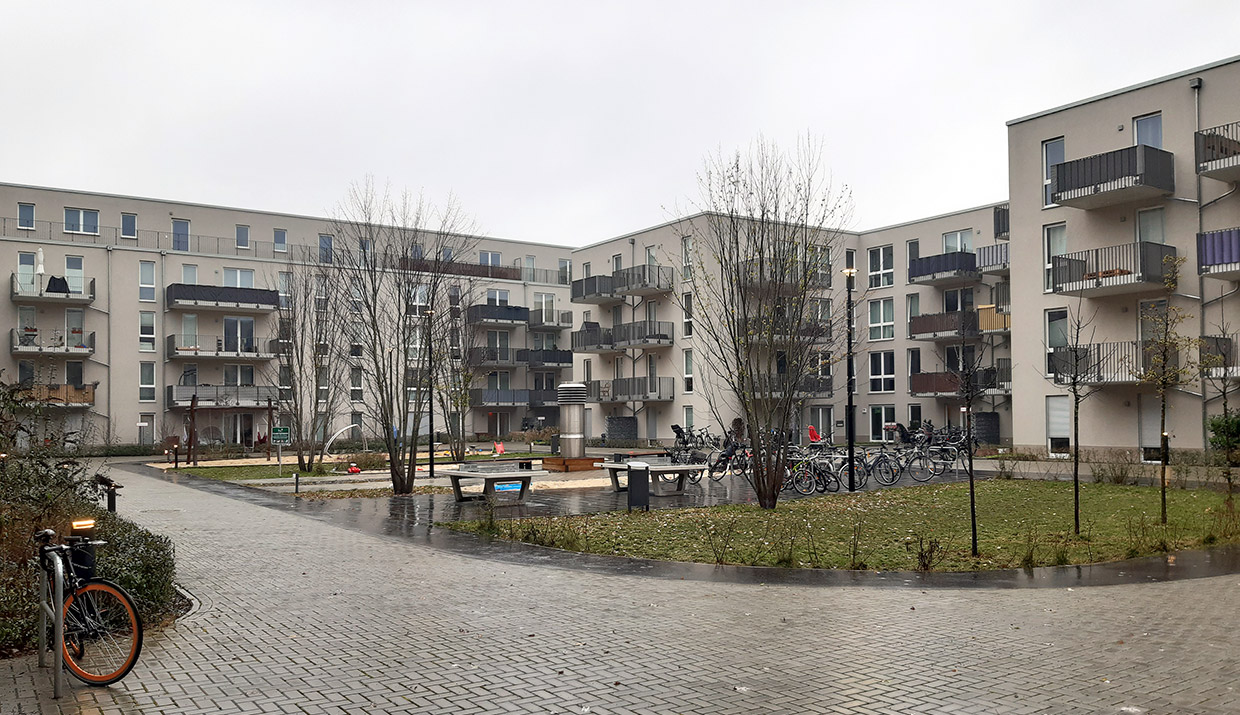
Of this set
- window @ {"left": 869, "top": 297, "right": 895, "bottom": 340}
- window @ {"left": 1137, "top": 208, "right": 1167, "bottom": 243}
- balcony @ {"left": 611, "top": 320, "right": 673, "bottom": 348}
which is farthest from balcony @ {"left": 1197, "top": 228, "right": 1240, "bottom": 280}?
balcony @ {"left": 611, "top": 320, "right": 673, "bottom": 348}

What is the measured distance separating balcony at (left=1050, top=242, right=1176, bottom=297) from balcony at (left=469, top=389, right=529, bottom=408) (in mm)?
39146

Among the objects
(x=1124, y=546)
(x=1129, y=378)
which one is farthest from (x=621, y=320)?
(x=1124, y=546)

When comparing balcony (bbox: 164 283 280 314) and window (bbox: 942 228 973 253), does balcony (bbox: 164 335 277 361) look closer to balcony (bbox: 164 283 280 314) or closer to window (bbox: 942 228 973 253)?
balcony (bbox: 164 283 280 314)

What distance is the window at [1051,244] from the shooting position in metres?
33.5

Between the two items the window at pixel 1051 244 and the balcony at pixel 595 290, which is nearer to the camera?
the window at pixel 1051 244

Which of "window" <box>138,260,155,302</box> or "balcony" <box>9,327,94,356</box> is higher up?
"window" <box>138,260,155,302</box>

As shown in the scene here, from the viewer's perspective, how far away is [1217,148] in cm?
2825

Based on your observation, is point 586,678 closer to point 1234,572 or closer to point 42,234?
point 1234,572

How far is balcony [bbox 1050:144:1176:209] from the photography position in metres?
29.0

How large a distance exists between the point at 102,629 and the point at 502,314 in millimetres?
58226

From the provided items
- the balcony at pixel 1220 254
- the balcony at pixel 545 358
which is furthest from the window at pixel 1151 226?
the balcony at pixel 545 358

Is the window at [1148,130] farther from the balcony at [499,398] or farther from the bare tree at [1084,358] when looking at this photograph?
the balcony at [499,398]

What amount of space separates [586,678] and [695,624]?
2.00 metres

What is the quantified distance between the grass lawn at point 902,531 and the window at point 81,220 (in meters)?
47.2
